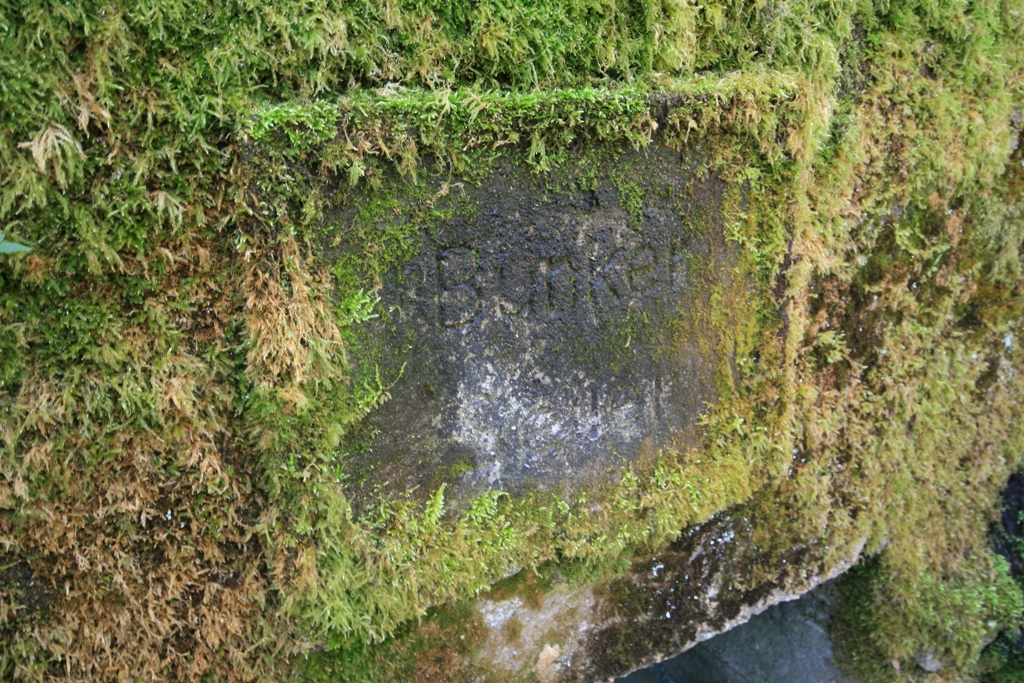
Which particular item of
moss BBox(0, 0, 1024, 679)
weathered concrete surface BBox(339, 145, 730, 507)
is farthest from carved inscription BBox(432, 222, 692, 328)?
→ moss BBox(0, 0, 1024, 679)

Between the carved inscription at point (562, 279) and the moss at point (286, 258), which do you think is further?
the carved inscription at point (562, 279)

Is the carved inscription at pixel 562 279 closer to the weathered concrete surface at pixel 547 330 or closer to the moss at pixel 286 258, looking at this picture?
the weathered concrete surface at pixel 547 330

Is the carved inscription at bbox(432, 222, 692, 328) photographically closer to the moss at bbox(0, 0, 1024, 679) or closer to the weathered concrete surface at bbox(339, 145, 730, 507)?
the weathered concrete surface at bbox(339, 145, 730, 507)

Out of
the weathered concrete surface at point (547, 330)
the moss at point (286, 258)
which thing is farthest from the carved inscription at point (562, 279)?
the moss at point (286, 258)

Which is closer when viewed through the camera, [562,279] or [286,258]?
[286,258]

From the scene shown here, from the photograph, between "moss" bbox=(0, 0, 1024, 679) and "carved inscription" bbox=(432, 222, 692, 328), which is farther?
"carved inscription" bbox=(432, 222, 692, 328)

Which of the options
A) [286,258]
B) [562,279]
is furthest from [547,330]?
[286,258]

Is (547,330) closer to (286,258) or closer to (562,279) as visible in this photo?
(562,279)

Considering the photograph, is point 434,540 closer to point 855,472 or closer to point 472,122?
point 472,122
